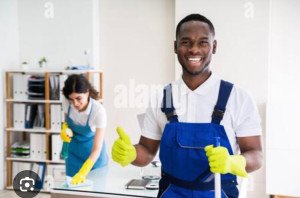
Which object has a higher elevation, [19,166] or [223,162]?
[223,162]

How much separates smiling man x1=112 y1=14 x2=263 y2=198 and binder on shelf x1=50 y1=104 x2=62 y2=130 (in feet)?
9.19

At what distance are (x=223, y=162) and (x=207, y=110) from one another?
0.23 metres

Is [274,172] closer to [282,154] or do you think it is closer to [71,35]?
[282,154]

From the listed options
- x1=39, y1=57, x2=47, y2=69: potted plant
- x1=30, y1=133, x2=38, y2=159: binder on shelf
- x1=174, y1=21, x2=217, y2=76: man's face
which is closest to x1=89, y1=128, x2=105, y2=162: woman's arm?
x1=174, y1=21, x2=217, y2=76: man's face

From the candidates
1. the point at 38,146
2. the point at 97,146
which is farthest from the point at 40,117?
the point at 97,146

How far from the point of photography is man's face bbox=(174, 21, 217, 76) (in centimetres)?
125

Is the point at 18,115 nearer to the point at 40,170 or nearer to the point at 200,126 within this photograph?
the point at 40,170

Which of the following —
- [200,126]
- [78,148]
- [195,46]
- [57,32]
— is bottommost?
[78,148]

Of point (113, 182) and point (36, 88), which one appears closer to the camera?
point (113, 182)

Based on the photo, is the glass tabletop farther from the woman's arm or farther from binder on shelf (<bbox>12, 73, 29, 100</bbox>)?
binder on shelf (<bbox>12, 73, 29, 100</bbox>)

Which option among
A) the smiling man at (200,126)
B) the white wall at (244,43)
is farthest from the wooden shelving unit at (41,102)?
the smiling man at (200,126)

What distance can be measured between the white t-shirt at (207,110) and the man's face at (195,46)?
0.27 ft

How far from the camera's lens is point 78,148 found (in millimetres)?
2771

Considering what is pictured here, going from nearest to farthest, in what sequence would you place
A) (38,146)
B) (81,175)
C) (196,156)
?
(196,156) → (81,175) → (38,146)
